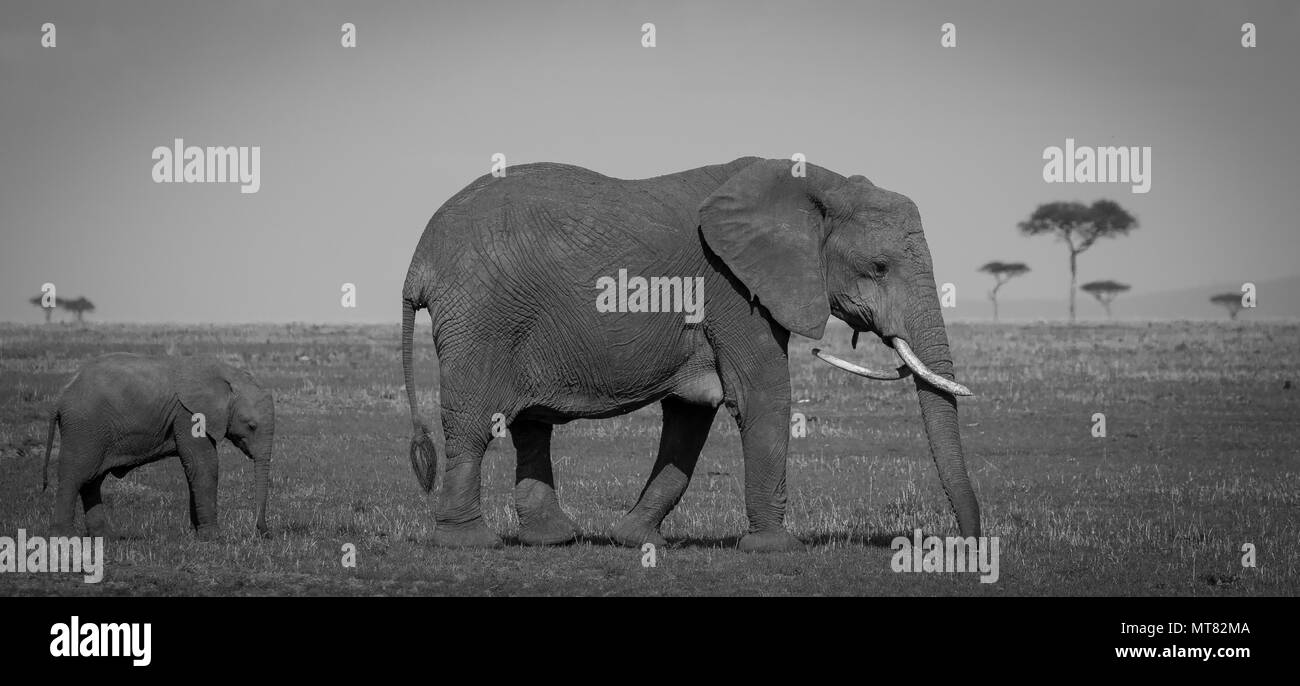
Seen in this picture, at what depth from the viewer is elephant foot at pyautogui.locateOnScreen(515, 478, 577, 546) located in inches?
615

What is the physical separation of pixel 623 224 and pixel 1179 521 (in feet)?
→ 26.5

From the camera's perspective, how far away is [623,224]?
1484cm

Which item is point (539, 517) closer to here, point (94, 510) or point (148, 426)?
point (148, 426)

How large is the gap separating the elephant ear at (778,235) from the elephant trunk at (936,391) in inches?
36.7

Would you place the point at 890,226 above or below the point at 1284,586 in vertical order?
above

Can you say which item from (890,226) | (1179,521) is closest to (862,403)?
(1179,521)

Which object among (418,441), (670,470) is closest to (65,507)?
(418,441)

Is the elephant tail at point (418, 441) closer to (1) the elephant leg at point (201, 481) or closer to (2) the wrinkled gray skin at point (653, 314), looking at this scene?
(2) the wrinkled gray skin at point (653, 314)

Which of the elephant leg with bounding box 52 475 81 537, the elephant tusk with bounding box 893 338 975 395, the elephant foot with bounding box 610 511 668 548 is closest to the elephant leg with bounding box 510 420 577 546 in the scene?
the elephant foot with bounding box 610 511 668 548

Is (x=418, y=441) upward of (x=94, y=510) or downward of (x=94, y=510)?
upward

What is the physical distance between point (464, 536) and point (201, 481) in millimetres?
3081

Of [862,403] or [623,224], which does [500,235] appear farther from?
[862,403]

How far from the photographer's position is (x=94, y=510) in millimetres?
16297

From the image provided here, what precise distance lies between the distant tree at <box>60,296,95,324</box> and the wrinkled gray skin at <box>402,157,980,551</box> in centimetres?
8457
